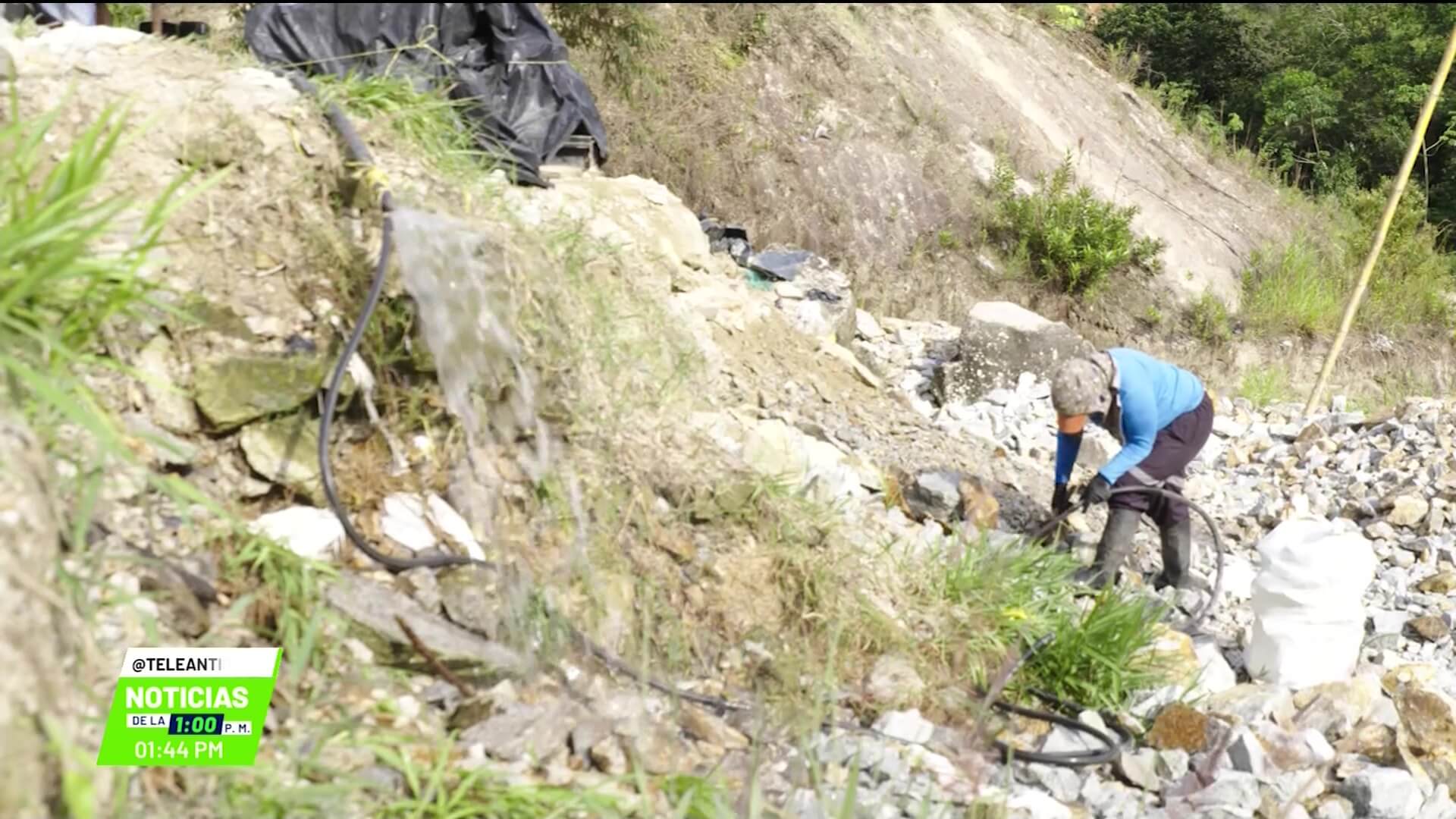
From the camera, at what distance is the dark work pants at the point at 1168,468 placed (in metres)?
4.23

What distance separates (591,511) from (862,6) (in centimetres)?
898

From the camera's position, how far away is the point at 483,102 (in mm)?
4926

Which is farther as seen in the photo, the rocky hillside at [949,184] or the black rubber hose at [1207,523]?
the rocky hillside at [949,184]

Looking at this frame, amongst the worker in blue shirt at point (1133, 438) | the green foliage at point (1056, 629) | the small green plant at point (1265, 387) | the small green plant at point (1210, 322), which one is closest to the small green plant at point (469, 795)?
the green foliage at point (1056, 629)

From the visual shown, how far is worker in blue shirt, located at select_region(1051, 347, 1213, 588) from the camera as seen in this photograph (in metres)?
4.06

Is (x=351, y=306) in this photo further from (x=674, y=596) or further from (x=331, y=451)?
(x=674, y=596)

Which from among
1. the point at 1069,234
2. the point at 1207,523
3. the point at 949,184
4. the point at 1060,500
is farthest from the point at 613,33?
the point at 1207,523

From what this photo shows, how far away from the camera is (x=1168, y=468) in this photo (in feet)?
14.1

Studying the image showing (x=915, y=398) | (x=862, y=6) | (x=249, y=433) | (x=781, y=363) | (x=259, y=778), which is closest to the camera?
(x=259, y=778)

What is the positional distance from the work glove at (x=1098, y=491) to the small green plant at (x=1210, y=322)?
560cm

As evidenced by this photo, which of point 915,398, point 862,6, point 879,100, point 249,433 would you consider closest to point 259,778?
point 249,433

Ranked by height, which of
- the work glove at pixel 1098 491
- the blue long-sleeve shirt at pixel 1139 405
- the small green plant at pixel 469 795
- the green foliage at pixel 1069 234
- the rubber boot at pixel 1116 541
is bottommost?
the green foliage at pixel 1069 234
